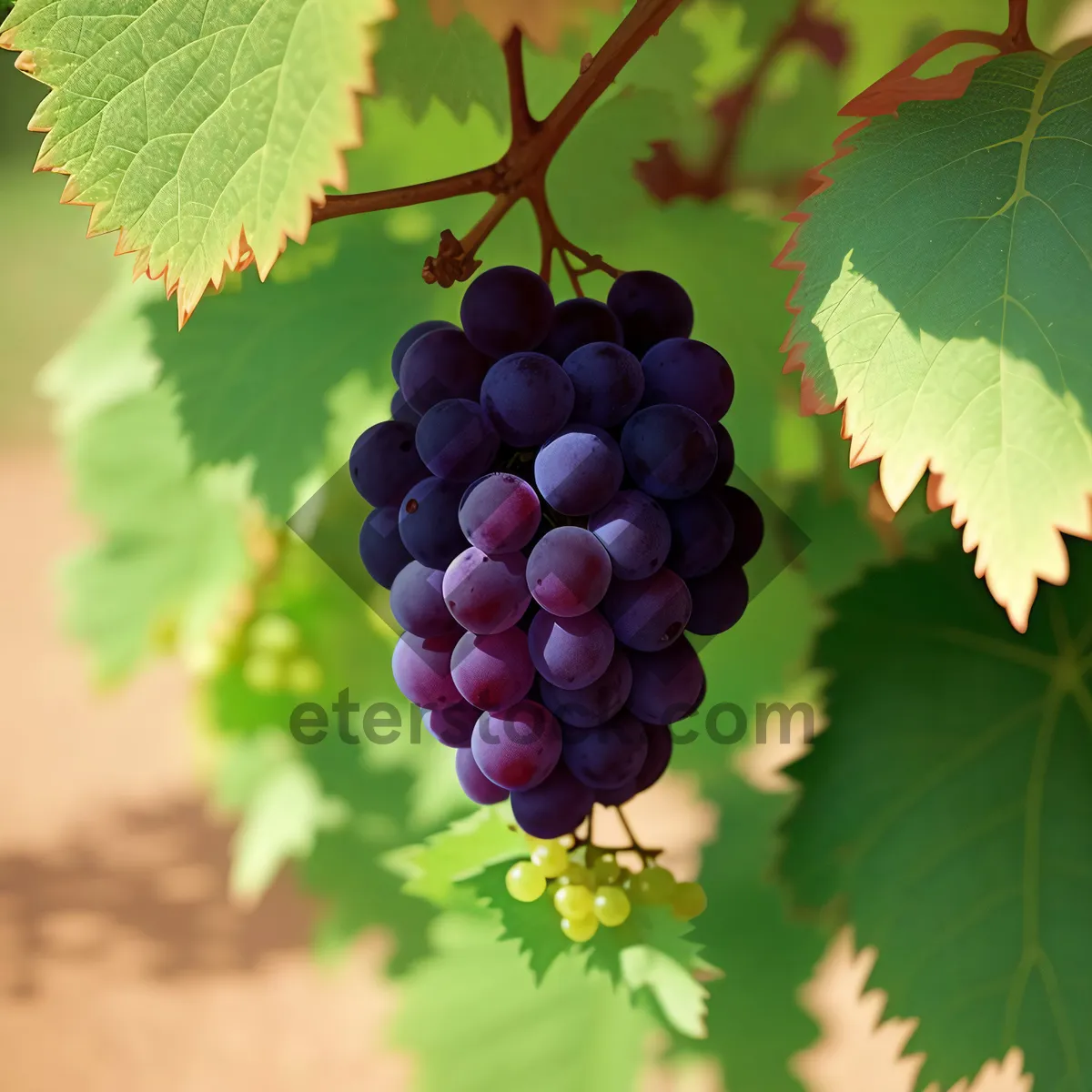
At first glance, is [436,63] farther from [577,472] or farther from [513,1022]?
[513,1022]

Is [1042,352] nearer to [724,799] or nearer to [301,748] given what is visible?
[724,799]

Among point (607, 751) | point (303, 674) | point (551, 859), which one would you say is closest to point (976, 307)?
point (607, 751)

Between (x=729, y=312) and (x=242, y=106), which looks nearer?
(x=242, y=106)

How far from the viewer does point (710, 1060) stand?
31.5 inches

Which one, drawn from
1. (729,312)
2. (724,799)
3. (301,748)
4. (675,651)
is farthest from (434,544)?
(301,748)

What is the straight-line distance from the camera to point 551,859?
54 cm

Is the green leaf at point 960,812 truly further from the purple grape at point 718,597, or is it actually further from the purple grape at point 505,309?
the purple grape at point 505,309

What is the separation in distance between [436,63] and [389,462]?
26cm

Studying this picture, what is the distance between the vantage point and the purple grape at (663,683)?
17.5 inches

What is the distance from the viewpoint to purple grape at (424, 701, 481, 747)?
471 mm

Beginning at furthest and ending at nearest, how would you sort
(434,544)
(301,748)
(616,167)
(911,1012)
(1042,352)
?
(301,748)
(616,167)
(911,1012)
(434,544)
(1042,352)

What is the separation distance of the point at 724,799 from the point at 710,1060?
194mm

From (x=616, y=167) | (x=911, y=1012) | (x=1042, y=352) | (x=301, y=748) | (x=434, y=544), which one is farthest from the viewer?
(x=301, y=748)

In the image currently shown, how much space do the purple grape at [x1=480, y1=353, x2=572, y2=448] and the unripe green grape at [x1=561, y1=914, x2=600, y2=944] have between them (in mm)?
261
